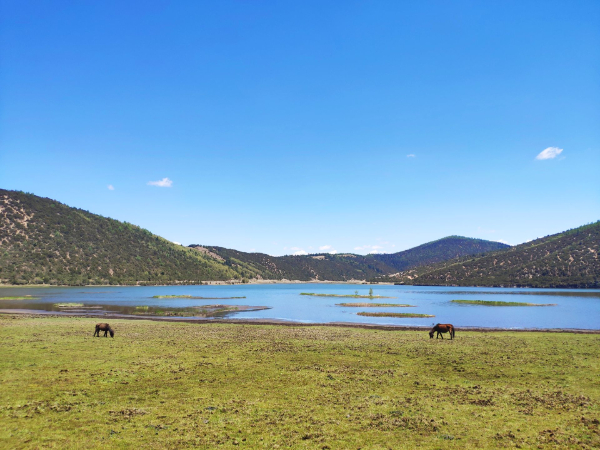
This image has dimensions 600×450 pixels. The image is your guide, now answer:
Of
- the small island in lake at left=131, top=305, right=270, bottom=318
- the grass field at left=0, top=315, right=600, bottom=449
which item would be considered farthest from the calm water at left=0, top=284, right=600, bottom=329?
the grass field at left=0, top=315, right=600, bottom=449

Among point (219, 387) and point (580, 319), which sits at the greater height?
point (219, 387)

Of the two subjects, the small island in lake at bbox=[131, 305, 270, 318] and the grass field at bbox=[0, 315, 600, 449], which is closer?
the grass field at bbox=[0, 315, 600, 449]

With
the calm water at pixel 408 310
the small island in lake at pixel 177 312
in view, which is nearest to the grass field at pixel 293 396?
the calm water at pixel 408 310

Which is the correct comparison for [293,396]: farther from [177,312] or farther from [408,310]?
[408,310]

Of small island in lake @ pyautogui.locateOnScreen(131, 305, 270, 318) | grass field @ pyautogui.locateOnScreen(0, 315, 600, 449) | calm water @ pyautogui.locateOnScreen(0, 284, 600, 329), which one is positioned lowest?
calm water @ pyautogui.locateOnScreen(0, 284, 600, 329)

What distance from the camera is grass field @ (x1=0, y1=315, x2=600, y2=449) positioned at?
1209cm

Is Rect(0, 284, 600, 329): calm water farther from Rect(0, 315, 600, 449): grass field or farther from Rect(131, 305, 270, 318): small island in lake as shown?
Rect(0, 315, 600, 449): grass field

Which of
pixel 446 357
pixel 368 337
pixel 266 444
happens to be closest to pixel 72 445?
pixel 266 444

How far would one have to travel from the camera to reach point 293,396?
54.6 feet

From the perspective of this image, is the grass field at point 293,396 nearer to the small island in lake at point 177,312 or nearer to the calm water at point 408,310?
the calm water at point 408,310

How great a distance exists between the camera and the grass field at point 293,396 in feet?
39.7

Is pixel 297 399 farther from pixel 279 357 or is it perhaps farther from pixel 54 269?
pixel 54 269

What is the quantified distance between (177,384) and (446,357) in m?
17.5

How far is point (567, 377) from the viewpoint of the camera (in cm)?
2048
